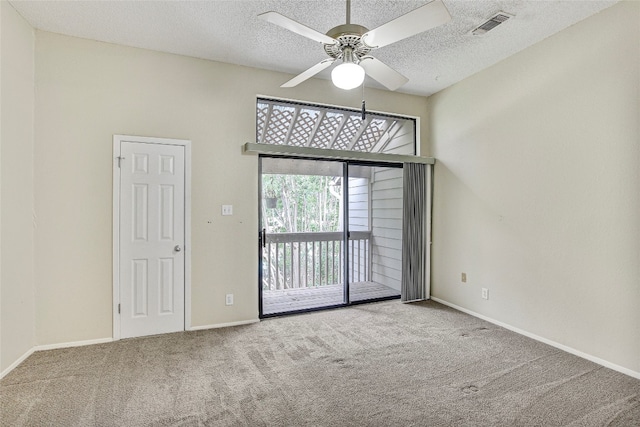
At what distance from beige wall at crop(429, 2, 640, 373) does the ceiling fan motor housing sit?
6.79ft

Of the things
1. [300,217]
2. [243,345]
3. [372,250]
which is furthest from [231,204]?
[372,250]

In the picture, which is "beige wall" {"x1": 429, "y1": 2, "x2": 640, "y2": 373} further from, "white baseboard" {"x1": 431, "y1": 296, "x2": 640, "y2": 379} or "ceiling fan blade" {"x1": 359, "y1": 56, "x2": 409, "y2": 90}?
"ceiling fan blade" {"x1": 359, "y1": 56, "x2": 409, "y2": 90}

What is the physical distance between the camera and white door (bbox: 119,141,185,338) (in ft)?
10.8

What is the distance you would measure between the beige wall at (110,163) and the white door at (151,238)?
0.13 metres

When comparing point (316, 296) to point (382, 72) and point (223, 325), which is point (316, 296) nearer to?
point (223, 325)

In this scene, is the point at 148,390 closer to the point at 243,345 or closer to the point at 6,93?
the point at 243,345

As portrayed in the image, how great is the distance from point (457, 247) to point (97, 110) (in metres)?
4.29

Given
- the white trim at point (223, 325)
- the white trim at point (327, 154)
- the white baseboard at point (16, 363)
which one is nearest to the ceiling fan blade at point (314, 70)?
the white trim at point (327, 154)

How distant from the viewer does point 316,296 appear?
4648 mm

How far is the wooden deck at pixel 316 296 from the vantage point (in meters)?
4.25

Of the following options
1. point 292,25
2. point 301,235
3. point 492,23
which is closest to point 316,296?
point 301,235

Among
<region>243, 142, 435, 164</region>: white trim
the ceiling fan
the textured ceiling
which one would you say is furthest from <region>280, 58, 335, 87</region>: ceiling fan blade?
<region>243, 142, 435, 164</region>: white trim

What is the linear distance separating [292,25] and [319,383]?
2436 mm

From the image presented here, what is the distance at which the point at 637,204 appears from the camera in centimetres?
253
